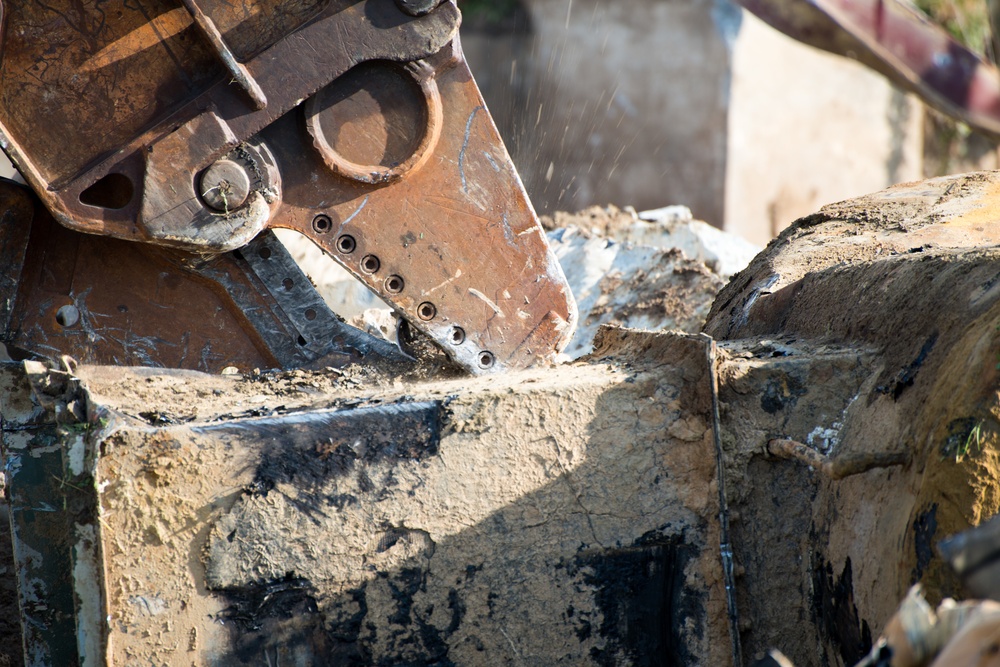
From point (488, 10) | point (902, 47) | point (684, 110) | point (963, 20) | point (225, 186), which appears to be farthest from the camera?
point (963, 20)

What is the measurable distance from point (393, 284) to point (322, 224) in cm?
25

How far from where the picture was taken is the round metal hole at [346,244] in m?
2.38

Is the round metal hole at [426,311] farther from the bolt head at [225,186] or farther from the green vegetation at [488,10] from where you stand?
the green vegetation at [488,10]

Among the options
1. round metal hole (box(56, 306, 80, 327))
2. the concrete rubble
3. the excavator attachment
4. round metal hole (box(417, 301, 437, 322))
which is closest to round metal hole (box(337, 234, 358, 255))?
the excavator attachment

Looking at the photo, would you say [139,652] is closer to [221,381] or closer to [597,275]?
[221,381]

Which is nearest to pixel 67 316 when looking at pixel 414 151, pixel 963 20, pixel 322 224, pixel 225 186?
pixel 225 186

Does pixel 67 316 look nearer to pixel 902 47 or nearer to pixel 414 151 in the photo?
pixel 414 151

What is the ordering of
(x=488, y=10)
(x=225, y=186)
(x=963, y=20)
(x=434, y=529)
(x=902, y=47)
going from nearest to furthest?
(x=434, y=529)
(x=225, y=186)
(x=902, y=47)
(x=488, y=10)
(x=963, y=20)

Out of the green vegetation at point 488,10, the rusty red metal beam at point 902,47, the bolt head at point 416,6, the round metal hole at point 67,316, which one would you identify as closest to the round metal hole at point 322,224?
the bolt head at point 416,6

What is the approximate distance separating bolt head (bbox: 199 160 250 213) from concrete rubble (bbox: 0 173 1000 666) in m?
0.57

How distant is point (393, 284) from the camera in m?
2.42

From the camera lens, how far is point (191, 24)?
7.05 feet

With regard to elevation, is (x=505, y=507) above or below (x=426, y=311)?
below

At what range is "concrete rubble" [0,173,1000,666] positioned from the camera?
1.69 m
